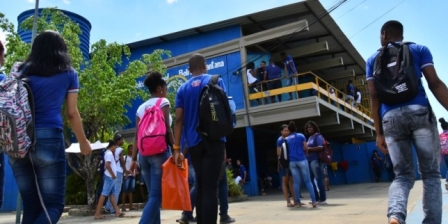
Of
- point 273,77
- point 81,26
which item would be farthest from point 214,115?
point 81,26

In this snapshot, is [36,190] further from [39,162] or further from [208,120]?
[208,120]

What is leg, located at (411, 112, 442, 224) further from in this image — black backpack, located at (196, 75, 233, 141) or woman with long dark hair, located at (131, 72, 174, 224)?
woman with long dark hair, located at (131, 72, 174, 224)

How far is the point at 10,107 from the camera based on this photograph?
252cm

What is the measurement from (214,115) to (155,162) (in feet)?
3.21

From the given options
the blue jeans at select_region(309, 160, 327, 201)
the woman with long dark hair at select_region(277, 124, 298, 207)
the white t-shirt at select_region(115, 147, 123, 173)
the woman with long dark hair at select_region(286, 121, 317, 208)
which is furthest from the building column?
the woman with long dark hair at select_region(286, 121, 317, 208)

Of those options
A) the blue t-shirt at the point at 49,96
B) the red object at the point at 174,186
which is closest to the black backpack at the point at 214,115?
the red object at the point at 174,186

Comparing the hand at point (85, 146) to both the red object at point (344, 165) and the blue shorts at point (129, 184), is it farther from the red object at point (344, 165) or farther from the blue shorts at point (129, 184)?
the red object at point (344, 165)

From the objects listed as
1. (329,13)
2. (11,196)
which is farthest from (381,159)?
(11,196)

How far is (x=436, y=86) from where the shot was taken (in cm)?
303

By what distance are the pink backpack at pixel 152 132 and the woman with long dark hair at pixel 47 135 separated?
1111mm

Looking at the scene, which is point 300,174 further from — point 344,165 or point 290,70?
point 344,165

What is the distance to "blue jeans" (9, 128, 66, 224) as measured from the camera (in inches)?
103

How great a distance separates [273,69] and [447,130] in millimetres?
7129

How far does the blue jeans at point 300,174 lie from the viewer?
7215 mm
